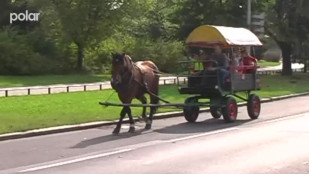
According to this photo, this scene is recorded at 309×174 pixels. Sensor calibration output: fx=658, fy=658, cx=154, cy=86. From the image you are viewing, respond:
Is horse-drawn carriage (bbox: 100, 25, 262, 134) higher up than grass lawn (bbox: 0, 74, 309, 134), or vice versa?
horse-drawn carriage (bbox: 100, 25, 262, 134)

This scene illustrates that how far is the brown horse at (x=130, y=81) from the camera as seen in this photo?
50.7 feet

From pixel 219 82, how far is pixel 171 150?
17.3 ft

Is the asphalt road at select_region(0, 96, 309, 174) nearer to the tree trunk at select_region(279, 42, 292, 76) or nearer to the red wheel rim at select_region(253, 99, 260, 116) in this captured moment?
the red wheel rim at select_region(253, 99, 260, 116)

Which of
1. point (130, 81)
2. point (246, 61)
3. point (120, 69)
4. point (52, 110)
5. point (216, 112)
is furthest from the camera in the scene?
point (52, 110)

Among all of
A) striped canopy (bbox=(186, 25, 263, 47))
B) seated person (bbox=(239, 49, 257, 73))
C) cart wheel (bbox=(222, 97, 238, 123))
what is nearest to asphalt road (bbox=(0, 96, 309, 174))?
cart wheel (bbox=(222, 97, 238, 123))

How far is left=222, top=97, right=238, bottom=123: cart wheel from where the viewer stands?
17719 mm

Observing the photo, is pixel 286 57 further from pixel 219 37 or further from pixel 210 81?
pixel 210 81

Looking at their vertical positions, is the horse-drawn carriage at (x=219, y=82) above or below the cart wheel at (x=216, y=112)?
above

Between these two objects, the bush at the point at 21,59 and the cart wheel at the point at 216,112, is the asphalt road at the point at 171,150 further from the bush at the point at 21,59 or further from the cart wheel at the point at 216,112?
the bush at the point at 21,59

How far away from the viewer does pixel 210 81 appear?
17.9 m

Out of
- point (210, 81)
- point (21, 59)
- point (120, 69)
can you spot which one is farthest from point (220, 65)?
point (21, 59)

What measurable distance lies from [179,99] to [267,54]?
266ft

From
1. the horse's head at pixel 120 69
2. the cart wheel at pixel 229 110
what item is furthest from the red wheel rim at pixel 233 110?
the horse's head at pixel 120 69

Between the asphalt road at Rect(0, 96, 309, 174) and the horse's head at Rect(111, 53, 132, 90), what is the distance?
1.24m
